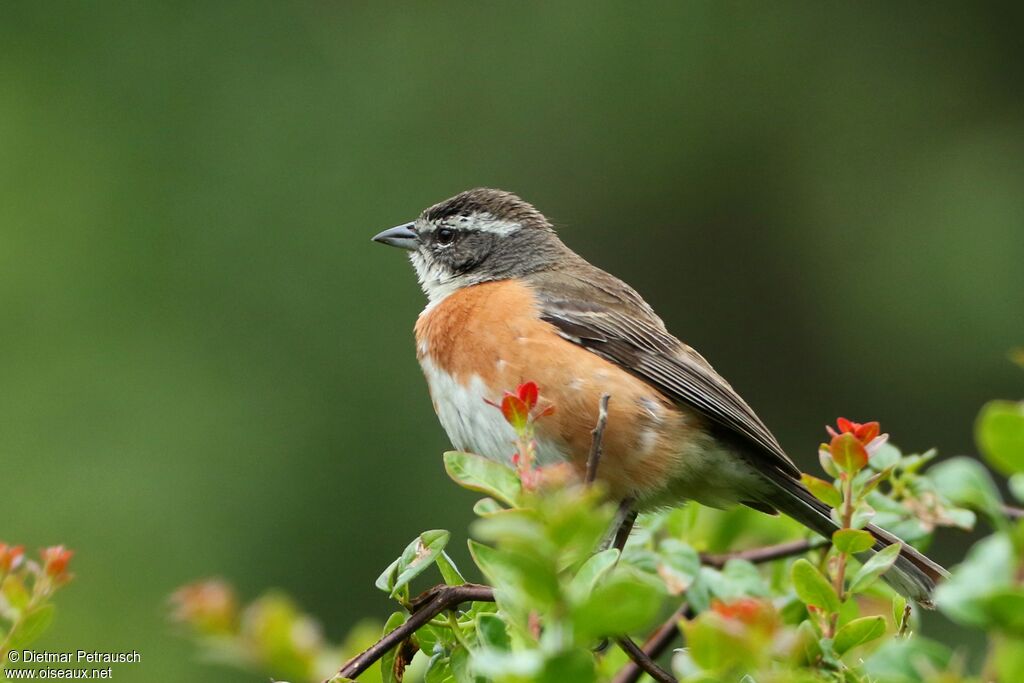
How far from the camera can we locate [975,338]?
35.4ft

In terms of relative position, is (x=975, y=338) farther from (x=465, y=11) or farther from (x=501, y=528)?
(x=501, y=528)

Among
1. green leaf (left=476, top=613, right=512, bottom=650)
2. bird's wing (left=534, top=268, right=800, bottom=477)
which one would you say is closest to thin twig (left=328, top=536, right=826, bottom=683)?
green leaf (left=476, top=613, right=512, bottom=650)

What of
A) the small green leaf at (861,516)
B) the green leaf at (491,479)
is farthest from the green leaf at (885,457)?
the green leaf at (491,479)

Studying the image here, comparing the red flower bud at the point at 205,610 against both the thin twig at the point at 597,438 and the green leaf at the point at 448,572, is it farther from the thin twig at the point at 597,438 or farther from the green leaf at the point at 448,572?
the thin twig at the point at 597,438

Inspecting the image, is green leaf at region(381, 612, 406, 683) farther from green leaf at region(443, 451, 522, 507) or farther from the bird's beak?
the bird's beak

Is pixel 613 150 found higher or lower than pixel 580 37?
lower

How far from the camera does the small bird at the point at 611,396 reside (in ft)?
13.9

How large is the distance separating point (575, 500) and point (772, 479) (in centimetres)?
293

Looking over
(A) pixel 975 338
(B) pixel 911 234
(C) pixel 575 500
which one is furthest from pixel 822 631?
(B) pixel 911 234

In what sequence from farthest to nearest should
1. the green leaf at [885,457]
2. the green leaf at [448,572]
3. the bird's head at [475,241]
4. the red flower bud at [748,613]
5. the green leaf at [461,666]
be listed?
the bird's head at [475,241] < the green leaf at [885,457] < the green leaf at [448,572] < the green leaf at [461,666] < the red flower bud at [748,613]

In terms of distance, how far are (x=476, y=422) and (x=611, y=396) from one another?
1.54 feet

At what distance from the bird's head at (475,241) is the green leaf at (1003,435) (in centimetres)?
386

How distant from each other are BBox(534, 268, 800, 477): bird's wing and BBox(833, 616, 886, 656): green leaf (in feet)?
5.96

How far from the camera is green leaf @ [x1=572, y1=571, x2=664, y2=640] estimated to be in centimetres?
145
